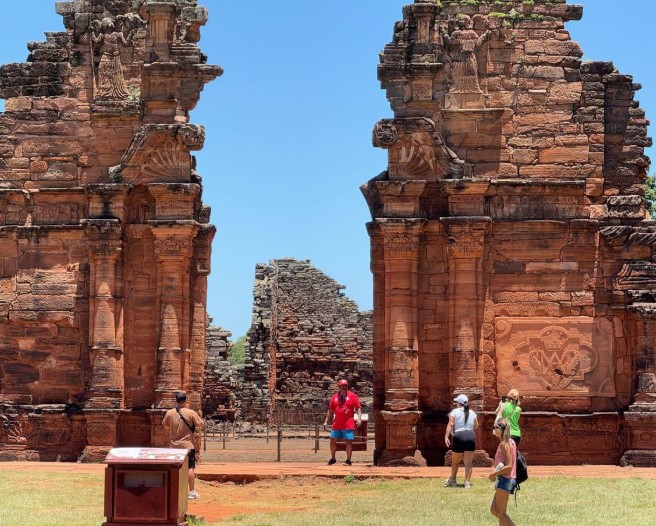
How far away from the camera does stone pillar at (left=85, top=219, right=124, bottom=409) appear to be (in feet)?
72.2

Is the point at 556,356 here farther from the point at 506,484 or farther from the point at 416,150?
the point at 506,484

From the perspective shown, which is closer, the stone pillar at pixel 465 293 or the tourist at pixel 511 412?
the tourist at pixel 511 412

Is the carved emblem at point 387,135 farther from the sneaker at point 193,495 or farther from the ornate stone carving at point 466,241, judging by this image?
the sneaker at point 193,495

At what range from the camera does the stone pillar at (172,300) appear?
22.0 meters

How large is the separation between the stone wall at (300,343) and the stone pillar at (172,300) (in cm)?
2027

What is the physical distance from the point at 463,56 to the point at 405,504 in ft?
29.1

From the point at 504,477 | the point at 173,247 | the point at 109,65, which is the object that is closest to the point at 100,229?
the point at 173,247

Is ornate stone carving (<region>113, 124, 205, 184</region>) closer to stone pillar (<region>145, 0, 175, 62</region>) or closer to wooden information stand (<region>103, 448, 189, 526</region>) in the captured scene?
stone pillar (<region>145, 0, 175, 62</region>)

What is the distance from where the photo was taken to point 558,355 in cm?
2222

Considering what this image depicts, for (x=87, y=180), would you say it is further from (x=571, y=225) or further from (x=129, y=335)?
(x=571, y=225)

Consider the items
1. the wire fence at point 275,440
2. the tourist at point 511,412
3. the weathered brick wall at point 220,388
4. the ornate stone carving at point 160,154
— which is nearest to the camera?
the tourist at point 511,412

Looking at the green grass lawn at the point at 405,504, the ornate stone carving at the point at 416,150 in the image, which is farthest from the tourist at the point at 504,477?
the ornate stone carving at the point at 416,150

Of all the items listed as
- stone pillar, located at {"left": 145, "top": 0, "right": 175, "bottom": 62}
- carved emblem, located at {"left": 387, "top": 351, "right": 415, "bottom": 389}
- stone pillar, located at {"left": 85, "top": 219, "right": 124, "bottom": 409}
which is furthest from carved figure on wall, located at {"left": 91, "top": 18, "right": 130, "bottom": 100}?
carved emblem, located at {"left": 387, "top": 351, "right": 415, "bottom": 389}

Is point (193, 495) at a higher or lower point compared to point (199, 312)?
lower
